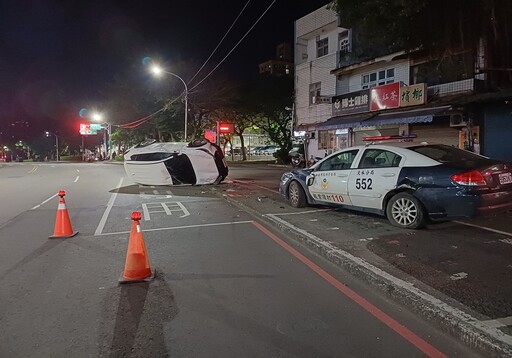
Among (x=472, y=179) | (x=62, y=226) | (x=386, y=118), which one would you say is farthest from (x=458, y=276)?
(x=386, y=118)

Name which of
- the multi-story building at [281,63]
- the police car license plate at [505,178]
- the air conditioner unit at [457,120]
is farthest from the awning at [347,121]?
the multi-story building at [281,63]

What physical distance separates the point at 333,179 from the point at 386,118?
10179 millimetres

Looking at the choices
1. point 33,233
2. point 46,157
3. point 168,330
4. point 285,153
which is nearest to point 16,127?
point 46,157

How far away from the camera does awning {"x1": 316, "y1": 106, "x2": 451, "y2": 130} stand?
52.2 ft

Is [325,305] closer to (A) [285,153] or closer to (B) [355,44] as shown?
(B) [355,44]

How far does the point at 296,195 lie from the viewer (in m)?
10.2

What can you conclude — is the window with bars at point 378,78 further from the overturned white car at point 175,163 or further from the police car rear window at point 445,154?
the police car rear window at point 445,154

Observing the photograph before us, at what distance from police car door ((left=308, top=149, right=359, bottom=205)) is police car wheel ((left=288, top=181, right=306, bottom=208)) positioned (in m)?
0.45

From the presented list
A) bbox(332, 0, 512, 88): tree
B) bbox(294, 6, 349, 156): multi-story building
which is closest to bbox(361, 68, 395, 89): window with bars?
bbox(294, 6, 349, 156): multi-story building

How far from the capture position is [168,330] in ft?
12.4

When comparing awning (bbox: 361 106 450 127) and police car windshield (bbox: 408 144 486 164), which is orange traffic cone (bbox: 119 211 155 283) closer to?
police car windshield (bbox: 408 144 486 164)

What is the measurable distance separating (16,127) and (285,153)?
189 feet

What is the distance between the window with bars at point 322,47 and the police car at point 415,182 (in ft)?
65.2

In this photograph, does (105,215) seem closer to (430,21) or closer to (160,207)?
(160,207)
